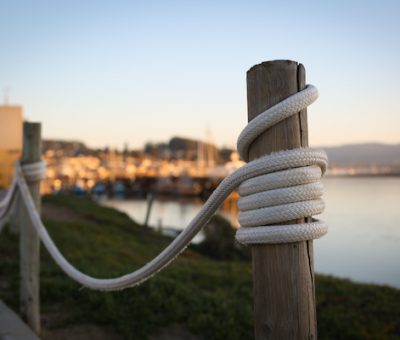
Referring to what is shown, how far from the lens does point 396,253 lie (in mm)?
17578

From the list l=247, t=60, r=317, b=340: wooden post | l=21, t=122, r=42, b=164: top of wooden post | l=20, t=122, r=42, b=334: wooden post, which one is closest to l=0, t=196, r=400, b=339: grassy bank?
l=20, t=122, r=42, b=334: wooden post

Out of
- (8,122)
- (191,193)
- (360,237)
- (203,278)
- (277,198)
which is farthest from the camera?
(191,193)

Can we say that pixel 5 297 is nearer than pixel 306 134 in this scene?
No

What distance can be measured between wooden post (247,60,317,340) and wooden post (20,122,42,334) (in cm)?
248

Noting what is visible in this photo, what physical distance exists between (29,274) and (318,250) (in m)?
16.4

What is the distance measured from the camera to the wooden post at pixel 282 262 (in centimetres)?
127

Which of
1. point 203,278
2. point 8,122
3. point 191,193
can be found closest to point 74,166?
point 191,193

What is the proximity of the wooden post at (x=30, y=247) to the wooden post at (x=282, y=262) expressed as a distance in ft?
8.12

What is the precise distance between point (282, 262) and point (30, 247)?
2670mm

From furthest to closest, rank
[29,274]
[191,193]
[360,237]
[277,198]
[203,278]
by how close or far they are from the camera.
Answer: [191,193] → [360,237] → [203,278] → [29,274] → [277,198]

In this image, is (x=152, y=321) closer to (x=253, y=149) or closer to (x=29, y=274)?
(x=29, y=274)

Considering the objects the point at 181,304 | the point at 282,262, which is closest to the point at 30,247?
the point at 181,304

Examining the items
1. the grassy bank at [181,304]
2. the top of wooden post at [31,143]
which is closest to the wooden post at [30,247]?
the top of wooden post at [31,143]

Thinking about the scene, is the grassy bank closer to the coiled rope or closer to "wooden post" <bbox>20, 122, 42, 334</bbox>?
"wooden post" <bbox>20, 122, 42, 334</bbox>
